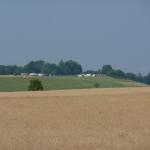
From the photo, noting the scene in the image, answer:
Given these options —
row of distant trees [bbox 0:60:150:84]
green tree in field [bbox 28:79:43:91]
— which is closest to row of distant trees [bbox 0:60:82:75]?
row of distant trees [bbox 0:60:150:84]

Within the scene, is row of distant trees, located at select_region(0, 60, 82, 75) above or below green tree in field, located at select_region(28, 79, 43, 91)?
above

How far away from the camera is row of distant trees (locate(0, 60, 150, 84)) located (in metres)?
125

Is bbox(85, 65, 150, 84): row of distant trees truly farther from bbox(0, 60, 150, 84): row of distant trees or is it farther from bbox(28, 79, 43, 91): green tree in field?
bbox(28, 79, 43, 91): green tree in field

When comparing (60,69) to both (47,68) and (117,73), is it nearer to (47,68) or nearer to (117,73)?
(47,68)

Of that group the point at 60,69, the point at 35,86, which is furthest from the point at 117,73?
the point at 35,86

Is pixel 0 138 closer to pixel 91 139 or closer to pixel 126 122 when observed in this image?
pixel 91 139

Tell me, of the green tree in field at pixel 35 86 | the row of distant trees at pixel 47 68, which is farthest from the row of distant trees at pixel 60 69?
the green tree in field at pixel 35 86

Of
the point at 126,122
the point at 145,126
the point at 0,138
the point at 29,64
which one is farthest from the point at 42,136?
the point at 29,64

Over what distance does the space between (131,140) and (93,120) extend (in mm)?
8000

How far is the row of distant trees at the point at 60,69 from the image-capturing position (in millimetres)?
124625

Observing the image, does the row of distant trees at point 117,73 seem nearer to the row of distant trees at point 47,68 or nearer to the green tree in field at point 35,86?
the row of distant trees at point 47,68

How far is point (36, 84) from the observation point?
70938mm

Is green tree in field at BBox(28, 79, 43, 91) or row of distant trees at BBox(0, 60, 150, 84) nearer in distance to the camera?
green tree in field at BBox(28, 79, 43, 91)

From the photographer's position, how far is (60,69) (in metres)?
129
